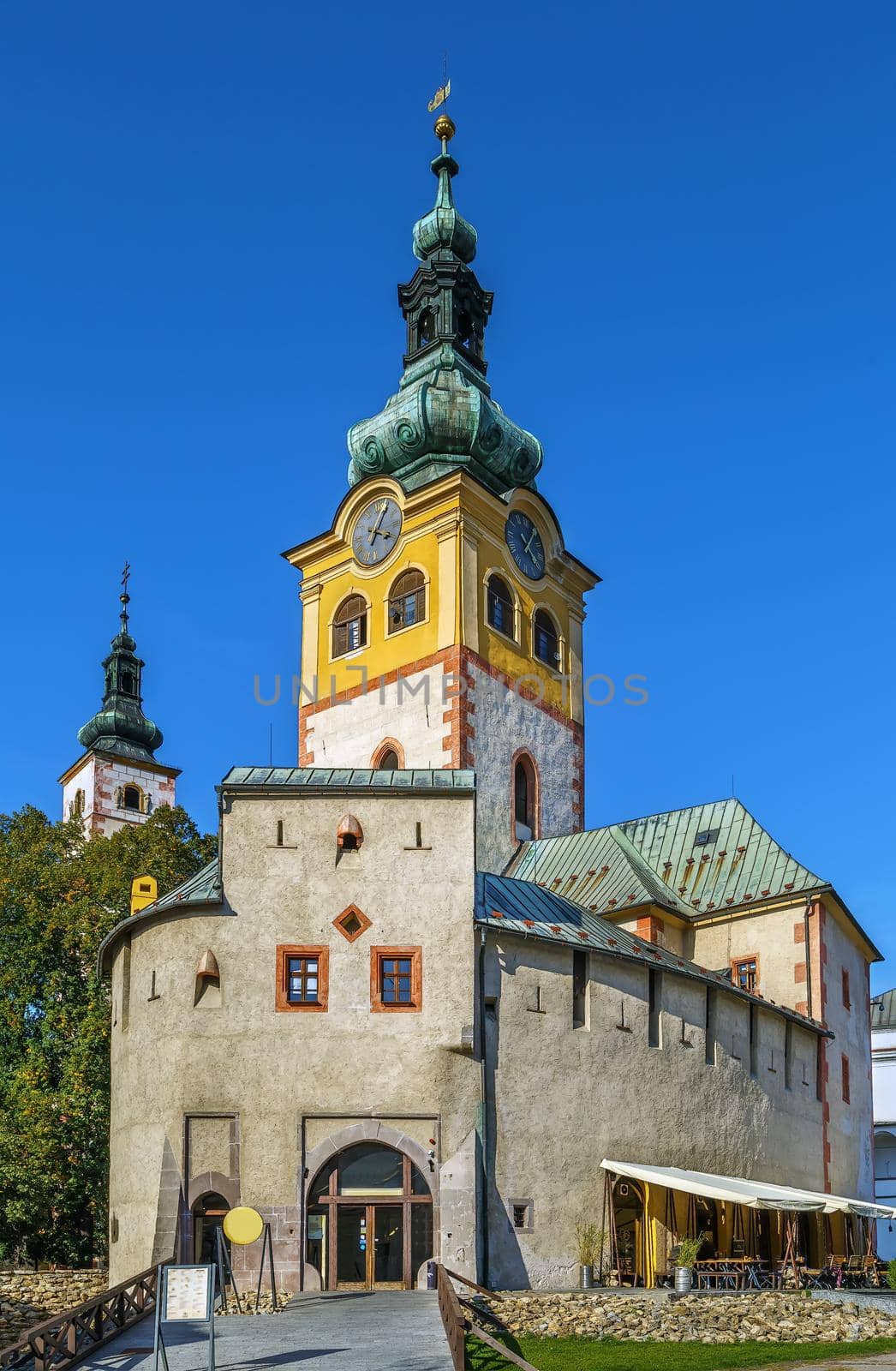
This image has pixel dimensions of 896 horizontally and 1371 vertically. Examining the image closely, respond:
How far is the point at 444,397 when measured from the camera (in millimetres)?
49938

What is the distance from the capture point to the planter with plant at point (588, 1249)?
30.2 meters

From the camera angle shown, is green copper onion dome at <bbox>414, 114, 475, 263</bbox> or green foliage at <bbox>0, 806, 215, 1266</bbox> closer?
green foliage at <bbox>0, 806, 215, 1266</bbox>

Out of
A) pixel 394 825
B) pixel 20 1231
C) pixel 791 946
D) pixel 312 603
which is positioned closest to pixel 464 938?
pixel 394 825

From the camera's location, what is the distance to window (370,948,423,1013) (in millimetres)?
29906

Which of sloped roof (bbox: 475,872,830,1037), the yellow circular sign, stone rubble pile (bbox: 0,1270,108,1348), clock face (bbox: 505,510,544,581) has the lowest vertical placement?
stone rubble pile (bbox: 0,1270,108,1348)

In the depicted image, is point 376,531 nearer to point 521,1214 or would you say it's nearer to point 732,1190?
point 521,1214

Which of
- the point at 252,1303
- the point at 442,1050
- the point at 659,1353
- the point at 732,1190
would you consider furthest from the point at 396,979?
the point at 659,1353

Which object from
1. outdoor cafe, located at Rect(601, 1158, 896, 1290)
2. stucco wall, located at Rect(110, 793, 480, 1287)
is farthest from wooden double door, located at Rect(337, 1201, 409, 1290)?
outdoor cafe, located at Rect(601, 1158, 896, 1290)

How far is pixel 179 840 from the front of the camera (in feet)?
149

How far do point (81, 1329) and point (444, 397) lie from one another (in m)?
33.8

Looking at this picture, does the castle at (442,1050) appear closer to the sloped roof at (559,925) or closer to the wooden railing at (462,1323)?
the sloped roof at (559,925)

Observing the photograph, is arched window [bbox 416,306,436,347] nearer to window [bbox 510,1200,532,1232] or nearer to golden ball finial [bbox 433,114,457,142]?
golden ball finial [bbox 433,114,457,142]

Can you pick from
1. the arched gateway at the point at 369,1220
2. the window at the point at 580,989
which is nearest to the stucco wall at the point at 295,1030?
the arched gateway at the point at 369,1220

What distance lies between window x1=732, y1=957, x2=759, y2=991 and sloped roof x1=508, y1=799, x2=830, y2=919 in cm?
138
